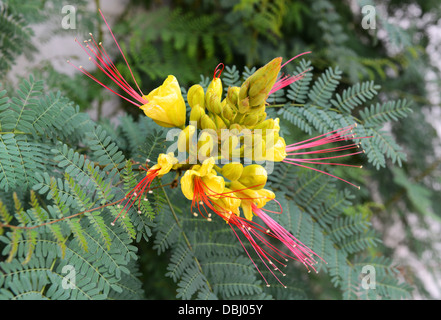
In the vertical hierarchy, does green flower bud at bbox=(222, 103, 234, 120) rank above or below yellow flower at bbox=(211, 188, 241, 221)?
above

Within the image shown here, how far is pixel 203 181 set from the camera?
54 cm

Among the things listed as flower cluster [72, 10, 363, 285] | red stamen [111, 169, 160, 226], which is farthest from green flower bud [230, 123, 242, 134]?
red stamen [111, 169, 160, 226]

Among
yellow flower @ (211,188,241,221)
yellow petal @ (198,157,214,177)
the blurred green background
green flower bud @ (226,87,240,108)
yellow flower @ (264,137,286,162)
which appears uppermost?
the blurred green background

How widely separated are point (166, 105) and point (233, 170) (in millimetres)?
149

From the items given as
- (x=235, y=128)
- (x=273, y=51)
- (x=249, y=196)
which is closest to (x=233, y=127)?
(x=235, y=128)

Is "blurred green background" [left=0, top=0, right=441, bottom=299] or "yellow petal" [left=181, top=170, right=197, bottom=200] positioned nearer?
"yellow petal" [left=181, top=170, right=197, bottom=200]

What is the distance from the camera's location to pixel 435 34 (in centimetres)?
159

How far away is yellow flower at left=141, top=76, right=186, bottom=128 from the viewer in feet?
1.90

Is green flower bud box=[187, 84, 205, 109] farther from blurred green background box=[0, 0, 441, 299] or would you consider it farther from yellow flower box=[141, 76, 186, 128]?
blurred green background box=[0, 0, 441, 299]

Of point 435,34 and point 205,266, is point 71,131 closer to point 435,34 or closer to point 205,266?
point 205,266

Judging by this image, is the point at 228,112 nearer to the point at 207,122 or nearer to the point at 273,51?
the point at 207,122

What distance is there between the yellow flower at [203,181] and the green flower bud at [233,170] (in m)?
0.03

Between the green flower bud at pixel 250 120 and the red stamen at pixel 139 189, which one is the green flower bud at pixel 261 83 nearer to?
the green flower bud at pixel 250 120

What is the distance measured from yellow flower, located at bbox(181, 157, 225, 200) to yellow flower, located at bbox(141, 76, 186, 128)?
10 centimetres
